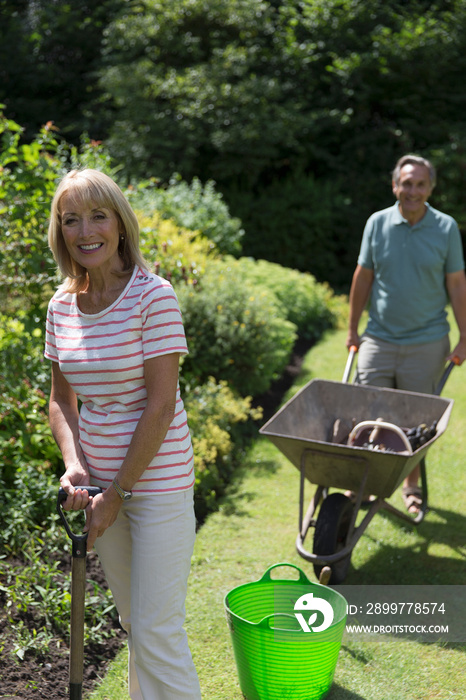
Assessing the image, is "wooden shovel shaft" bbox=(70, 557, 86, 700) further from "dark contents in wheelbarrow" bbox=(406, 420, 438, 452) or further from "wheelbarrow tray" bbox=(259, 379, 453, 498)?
"dark contents in wheelbarrow" bbox=(406, 420, 438, 452)

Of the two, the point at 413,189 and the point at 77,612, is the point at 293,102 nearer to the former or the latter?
the point at 413,189

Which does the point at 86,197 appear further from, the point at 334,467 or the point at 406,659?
the point at 406,659

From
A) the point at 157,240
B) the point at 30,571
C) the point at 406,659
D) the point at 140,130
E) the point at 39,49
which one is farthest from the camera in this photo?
the point at 39,49

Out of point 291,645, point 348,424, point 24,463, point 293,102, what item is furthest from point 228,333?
point 293,102

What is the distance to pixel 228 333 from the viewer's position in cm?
589

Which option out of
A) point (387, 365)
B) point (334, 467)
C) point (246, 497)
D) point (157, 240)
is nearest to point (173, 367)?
point (334, 467)

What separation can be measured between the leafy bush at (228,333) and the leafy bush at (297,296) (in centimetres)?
172

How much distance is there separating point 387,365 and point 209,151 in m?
8.07

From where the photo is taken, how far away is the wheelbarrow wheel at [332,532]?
3.63 meters

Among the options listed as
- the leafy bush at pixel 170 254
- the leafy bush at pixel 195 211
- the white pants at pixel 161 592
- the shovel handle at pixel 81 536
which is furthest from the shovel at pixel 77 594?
the leafy bush at pixel 195 211

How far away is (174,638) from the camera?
228 cm

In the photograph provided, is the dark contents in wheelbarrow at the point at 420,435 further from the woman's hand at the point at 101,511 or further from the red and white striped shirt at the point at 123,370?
the woman's hand at the point at 101,511

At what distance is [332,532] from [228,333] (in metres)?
2.53


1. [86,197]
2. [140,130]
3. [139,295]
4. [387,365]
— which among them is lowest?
[387,365]
